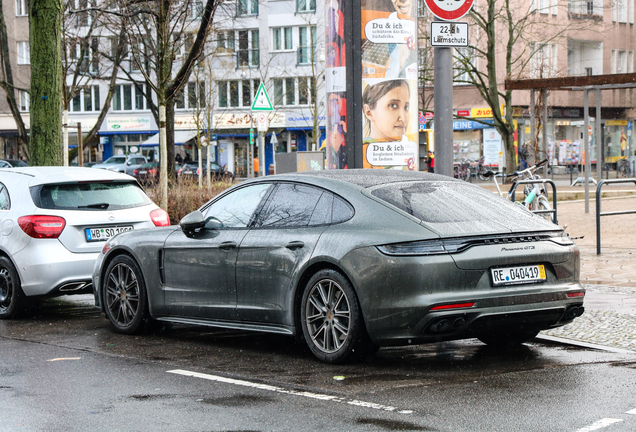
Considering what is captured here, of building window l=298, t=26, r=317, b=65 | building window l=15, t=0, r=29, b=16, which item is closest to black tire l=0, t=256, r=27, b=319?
building window l=298, t=26, r=317, b=65

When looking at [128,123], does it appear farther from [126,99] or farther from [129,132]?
[126,99]

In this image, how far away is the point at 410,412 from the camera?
17.3ft

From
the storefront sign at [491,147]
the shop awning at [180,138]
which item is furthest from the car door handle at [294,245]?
the shop awning at [180,138]

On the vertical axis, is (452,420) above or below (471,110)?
below

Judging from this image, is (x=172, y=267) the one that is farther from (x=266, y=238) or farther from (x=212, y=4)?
(x=212, y=4)

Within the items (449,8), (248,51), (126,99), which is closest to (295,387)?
(449,8)

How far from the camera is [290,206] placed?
7.34 m

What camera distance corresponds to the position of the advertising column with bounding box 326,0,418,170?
11.9 m

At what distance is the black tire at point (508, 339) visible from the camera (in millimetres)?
7359

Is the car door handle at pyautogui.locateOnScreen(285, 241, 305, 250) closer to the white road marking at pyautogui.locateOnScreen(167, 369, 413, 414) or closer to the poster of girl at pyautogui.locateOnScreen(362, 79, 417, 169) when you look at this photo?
the white road marking at pyautogui.locateOnScreen(167, 369, 413, 414)

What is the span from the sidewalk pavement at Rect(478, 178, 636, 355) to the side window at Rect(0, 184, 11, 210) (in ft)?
18.8

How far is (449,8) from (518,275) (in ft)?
12.0

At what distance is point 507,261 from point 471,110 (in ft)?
170

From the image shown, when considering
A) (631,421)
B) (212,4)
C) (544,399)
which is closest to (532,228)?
(544,399)
